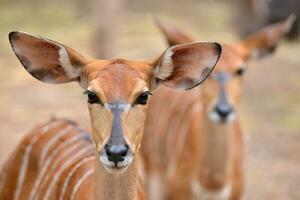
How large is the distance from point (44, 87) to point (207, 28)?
308cm

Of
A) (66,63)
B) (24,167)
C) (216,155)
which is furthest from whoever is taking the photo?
(216,155)

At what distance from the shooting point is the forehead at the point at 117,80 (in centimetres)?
299

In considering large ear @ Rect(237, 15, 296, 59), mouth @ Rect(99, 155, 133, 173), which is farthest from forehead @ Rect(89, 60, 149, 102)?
large ear @ Rect(237, 15, 296, 59)

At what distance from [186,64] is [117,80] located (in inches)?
15.2

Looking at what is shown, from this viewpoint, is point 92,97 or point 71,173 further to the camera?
point 71,173

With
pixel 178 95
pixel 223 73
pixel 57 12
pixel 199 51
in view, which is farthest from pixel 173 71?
pixel 57 12

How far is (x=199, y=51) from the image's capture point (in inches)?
130

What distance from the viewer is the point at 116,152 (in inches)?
111

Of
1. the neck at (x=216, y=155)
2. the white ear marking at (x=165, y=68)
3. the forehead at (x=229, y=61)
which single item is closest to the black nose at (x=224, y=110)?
the neck at (x=216, y=155)

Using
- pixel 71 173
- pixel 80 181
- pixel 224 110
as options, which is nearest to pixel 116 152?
pixel 80 181

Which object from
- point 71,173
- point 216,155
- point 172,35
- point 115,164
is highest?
point 172,35

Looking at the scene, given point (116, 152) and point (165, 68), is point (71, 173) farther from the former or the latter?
point (116, 152)

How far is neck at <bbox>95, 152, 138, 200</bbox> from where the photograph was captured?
306 cm

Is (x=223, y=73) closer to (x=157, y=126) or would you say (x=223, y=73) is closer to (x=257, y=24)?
(x=157, y=126)
